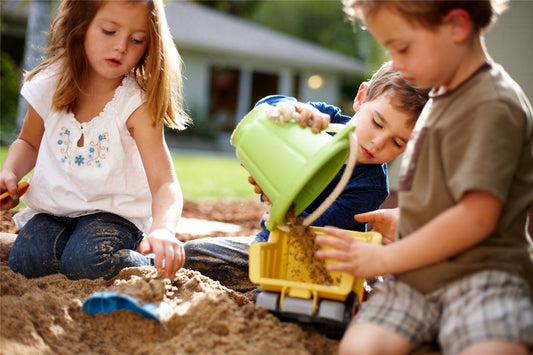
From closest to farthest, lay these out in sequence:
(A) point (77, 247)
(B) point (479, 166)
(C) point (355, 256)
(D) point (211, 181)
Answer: (B) point (479, 166) → (C) point (355, 256) → (A) point (77, 247) → (D) point (211, 181)

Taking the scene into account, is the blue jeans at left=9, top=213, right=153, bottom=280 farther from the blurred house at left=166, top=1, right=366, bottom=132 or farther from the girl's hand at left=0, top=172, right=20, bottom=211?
the blurred house at left=166, top=1, right=366, bottom=132

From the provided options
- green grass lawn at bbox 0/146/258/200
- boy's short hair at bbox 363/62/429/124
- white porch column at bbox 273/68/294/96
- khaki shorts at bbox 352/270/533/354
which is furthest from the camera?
white porch column at bbox 273/68/294/96

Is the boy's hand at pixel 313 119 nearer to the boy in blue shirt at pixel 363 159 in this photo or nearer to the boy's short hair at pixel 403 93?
the boy in blue shirt at pixel 363 159

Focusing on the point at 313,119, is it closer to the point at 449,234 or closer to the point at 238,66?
the point at 449,234

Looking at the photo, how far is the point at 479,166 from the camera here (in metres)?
1.60

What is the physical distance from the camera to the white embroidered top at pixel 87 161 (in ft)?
8.71

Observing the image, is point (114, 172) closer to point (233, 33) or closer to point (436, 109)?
point (436, 109)

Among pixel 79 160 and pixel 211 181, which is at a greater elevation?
pixel 79 160

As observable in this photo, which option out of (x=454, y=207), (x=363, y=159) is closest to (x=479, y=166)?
(x=454, y=207)

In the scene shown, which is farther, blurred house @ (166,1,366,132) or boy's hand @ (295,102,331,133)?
blurred house @ (166,1,366,132)

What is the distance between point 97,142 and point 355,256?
1447 mm

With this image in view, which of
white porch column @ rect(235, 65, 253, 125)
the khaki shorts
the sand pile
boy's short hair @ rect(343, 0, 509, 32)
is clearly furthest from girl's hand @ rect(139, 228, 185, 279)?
white porch column @ rect(235, 65, 253, 125)

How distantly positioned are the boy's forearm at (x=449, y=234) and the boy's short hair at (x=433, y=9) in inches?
21.0

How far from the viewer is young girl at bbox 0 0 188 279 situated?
2480 millimetres
